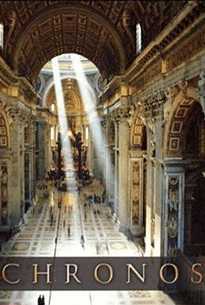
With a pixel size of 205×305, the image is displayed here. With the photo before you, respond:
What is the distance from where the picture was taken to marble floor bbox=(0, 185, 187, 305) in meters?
12.2

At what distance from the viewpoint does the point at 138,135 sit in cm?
1841

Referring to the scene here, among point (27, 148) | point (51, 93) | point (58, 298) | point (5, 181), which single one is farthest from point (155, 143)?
point (51, 93)

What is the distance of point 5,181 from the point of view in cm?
1875

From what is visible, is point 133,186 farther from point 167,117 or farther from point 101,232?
point 167,117

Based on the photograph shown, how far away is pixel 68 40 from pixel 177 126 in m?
13.4

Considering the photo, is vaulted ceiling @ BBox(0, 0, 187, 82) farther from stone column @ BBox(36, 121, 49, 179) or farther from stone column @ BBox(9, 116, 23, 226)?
stone column @ BBox(36, 121, 49, 179)

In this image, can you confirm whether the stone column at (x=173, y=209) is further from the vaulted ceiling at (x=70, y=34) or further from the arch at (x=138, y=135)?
the arch at (x=138, y=135)

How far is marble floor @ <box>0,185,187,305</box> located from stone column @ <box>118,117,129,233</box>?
880 millimetres

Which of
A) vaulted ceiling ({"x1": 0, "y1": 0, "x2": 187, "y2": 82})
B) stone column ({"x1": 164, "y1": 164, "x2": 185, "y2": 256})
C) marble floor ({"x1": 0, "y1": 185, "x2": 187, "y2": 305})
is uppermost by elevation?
vaulted ceiling ({"x1": 0, "y1": 0, "x2": 187, "y2": 82})

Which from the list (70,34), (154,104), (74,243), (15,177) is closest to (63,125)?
(70,34)

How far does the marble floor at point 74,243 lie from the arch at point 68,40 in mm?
7568

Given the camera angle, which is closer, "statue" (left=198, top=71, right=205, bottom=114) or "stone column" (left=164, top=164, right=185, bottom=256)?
"statue" (left=198, top=71, right=205, bottom=114)

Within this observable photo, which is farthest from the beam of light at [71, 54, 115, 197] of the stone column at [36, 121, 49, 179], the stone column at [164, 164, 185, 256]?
the stone column at [164, 164, 185, 256]

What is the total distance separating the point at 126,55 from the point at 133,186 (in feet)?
19.0
